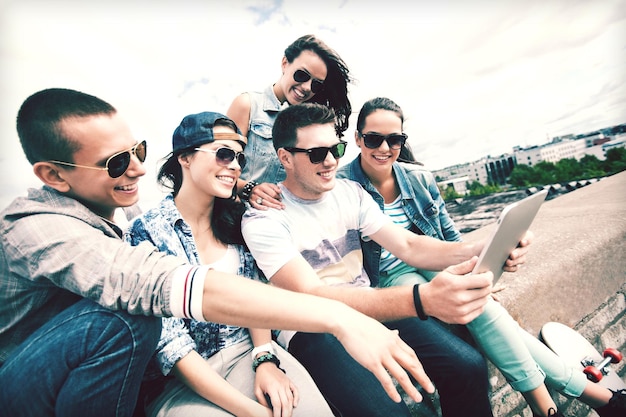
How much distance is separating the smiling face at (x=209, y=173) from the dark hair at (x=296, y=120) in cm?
46

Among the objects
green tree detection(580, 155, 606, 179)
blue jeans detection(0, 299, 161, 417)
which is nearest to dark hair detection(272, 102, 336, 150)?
blue jeans detection(0, 299, 161, 417)

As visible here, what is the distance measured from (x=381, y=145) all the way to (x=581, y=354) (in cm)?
230

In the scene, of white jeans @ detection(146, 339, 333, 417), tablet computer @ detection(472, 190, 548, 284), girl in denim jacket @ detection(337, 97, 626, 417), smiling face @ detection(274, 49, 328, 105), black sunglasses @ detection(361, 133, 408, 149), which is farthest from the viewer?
smiling face @ detection(274, 49, 328, 105)

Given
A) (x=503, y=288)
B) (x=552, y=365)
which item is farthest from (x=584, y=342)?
(x=503, y=288)

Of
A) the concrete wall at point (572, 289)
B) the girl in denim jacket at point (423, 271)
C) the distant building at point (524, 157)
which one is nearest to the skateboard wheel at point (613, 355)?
the concrete wall at point (572, 289)

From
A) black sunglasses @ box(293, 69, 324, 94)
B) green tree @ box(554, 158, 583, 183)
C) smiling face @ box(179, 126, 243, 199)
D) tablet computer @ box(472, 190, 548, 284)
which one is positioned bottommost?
green tree @ box(554, 158, 583, 183)

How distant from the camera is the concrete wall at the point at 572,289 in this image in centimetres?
224

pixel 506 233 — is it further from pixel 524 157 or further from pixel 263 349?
pixel 524 157

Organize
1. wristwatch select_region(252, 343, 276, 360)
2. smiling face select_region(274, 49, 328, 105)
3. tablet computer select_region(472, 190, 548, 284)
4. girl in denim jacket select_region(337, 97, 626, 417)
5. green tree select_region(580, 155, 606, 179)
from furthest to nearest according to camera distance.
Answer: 1. green tree select_region(580, 155, 606, 179)
2. smiling face select_region(274, 49, 328, 105)
3. girl in denim jacket select_region(337, 97, 626, 417)
4. wristwatch select_region(252, 343, 276, 360)
5. tablet computer select_region(472, 190, 548, 284)

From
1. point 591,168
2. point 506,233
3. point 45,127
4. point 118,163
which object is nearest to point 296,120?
point 118,163

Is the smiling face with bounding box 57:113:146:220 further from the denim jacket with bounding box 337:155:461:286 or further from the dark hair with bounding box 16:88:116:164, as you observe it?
the denim jacket with bounding box 337:155:461:286

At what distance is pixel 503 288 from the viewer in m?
2.31

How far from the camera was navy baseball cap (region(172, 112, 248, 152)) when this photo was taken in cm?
211

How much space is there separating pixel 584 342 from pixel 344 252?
2140 millimetres
